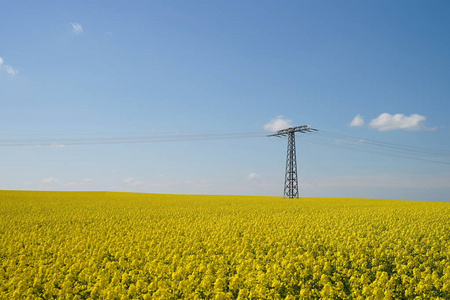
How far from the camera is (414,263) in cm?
1220

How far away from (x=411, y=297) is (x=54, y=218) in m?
26.9

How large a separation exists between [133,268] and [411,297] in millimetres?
9245

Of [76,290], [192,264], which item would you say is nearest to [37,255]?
[76,290]

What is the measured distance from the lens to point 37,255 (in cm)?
1379

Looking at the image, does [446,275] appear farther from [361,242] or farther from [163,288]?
[163,288]

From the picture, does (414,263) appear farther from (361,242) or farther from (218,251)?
(218,251)

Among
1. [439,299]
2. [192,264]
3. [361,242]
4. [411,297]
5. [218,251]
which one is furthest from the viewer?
[361,242]

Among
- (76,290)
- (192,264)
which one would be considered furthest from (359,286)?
(76,290)

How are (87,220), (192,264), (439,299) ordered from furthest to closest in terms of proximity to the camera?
(87,220) → (192,264) → (439,299)

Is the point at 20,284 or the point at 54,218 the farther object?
the point at 54,218

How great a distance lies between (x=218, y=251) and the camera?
13641mm

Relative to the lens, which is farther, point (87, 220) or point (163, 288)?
point (87, 220)

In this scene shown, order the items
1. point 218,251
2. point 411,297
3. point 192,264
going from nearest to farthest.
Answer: point 411,297 → point 192,264 → point 218,251

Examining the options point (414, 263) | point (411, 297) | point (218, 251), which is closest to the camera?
point (411, 297)
